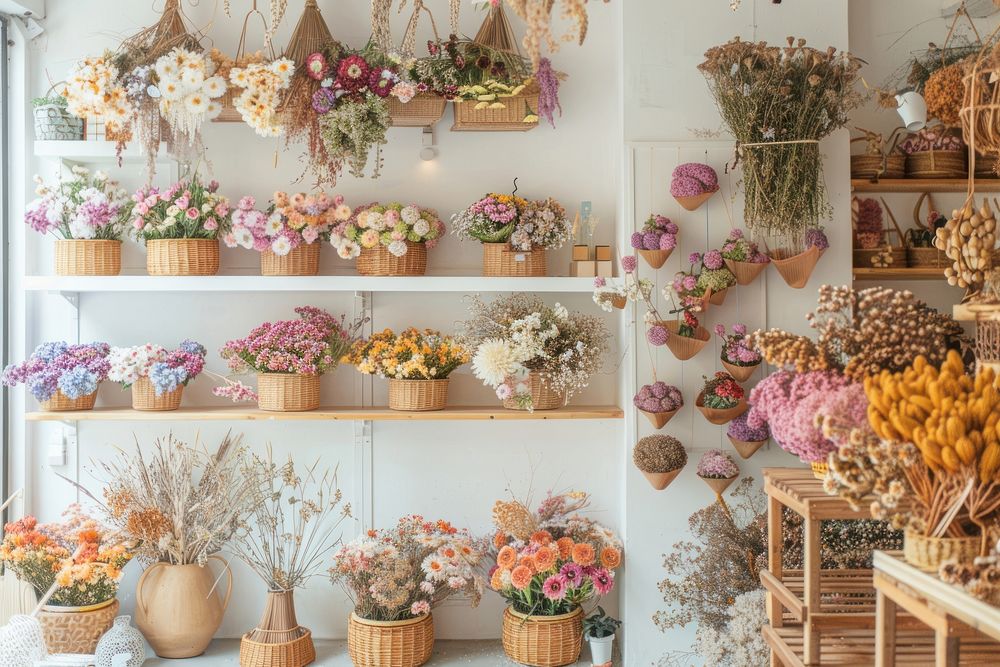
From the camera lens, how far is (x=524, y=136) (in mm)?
3996

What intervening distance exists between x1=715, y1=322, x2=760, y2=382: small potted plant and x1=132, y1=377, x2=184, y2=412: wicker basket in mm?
2269

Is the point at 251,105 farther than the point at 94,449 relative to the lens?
No

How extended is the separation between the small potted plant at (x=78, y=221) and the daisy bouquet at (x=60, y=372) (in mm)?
336

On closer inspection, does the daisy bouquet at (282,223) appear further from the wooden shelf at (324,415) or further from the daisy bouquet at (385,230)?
the wooden shelf at (324,415)

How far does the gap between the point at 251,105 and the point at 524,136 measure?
1190mm

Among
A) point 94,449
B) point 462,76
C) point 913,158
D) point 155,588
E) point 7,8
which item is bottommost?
point 155,588

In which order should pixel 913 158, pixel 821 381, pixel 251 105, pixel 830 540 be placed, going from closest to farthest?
1. pixel 821 381
2. pixel 830 540
3. pixel 251 105
4. pixel 913 158

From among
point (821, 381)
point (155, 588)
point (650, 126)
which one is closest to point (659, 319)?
point (650, 126)

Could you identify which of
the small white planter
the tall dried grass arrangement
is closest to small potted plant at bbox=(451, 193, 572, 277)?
the tall dried grass arrangement

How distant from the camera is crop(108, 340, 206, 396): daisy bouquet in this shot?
367 cm

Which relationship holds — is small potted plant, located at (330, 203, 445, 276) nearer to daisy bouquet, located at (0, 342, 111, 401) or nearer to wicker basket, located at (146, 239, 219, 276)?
wicker basket, located at (146, 239, 219, 276)

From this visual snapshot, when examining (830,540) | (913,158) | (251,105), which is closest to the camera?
(830,540)

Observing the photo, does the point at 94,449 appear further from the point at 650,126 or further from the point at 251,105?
the point at 650,126

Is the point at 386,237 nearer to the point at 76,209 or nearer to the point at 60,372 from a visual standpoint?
the point at 76,209
